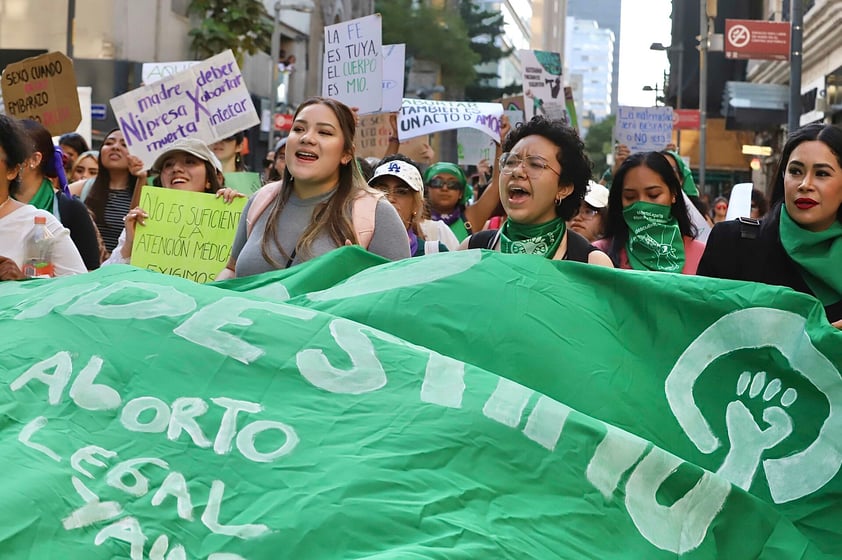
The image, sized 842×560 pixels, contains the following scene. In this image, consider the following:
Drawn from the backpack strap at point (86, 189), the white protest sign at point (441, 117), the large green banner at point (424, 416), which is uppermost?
the white protest sign at point (441, 117)

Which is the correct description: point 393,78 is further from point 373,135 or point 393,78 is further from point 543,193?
point 543,193

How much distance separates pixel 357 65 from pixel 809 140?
607cm

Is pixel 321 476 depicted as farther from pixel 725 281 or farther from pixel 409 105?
pixel 409 105

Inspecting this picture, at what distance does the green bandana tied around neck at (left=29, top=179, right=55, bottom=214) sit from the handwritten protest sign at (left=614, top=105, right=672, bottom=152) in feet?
42.0

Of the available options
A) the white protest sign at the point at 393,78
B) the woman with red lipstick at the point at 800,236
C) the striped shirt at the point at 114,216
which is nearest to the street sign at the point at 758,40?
the white protest sign at the point at 393,78

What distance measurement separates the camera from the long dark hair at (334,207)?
4.79 metres

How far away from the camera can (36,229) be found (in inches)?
210

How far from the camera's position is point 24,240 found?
5332mm

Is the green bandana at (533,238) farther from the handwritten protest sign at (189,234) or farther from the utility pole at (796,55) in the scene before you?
the utility pole at (796,55)

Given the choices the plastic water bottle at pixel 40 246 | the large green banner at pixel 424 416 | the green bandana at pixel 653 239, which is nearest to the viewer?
the large green banner at pixel 424 416

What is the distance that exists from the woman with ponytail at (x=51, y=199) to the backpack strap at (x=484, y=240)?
1988mm

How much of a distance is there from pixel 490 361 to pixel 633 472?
0.61m

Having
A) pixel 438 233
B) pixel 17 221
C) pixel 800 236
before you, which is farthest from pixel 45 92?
pixel 800 236

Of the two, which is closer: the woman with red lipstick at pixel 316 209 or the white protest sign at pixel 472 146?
the woman with red lipstick at pixel 316 209
